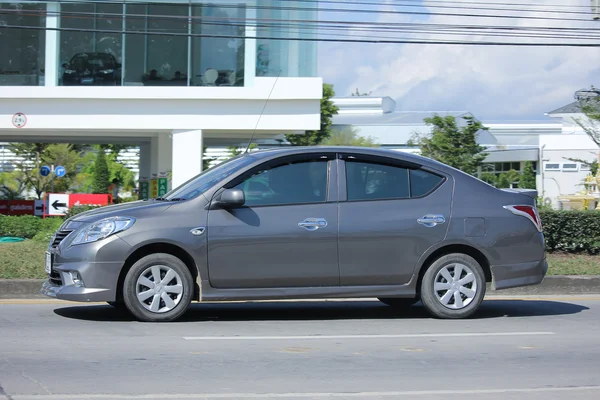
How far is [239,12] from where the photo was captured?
77.2ft

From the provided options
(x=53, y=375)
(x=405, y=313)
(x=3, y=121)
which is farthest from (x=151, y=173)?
(x=53, y=375)

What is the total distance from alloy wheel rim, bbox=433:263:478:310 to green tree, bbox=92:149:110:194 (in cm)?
4841

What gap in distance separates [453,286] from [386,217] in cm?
108

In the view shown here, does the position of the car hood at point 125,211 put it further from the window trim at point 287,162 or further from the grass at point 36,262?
the grass at point 36,262

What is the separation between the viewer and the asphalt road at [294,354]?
5855 millimetres

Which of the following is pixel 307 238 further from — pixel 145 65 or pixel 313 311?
pixel 145 65

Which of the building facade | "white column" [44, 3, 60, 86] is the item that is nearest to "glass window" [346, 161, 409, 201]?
the building facade

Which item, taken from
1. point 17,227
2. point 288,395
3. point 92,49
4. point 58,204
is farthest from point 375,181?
point 92,49

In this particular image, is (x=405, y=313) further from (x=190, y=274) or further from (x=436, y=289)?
(x=190, y=274)

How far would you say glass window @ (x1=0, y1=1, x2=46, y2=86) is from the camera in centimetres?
2358

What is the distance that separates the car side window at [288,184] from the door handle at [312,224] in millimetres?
216

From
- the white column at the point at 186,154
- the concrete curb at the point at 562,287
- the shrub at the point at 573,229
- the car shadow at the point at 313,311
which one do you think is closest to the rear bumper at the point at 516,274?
the car shadow at the point at 313,311

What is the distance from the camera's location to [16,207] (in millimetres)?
33844

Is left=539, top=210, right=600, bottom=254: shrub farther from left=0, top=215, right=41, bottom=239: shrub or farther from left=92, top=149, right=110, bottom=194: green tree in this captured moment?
left=92, top=149, right=110, bottom=194: green tree
